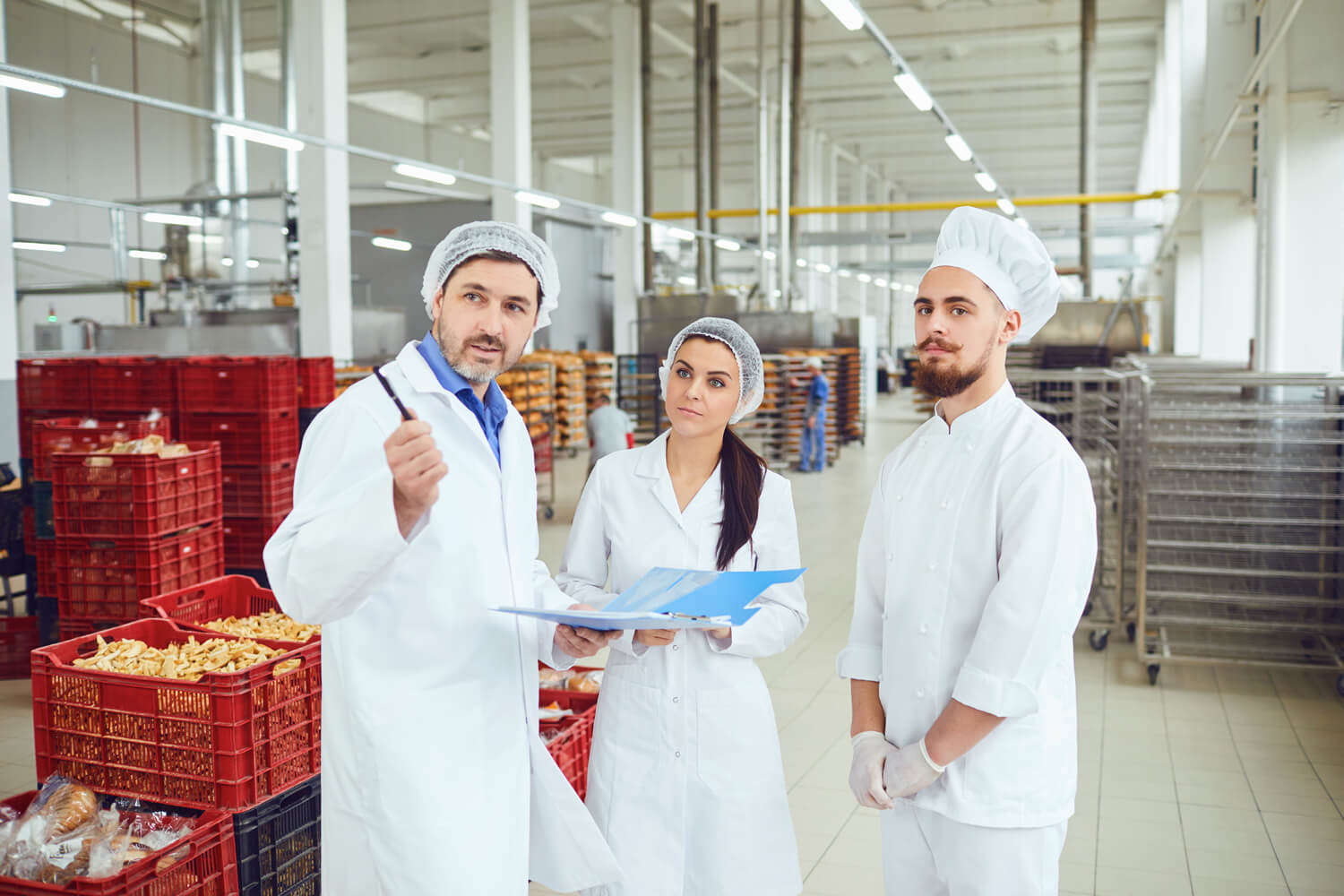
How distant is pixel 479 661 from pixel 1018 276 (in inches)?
47.5

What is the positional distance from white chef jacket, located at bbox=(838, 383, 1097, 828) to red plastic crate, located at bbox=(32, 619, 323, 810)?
1.69m

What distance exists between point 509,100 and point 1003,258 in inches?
453

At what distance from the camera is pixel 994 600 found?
1710 millimetres

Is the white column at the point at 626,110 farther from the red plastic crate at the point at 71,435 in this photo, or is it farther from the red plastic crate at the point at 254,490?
the red plastic crate at the point at 71,435

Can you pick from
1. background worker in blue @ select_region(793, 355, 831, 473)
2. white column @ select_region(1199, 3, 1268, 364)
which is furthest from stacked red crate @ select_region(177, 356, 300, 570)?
background worker in blue @ select_region(793, 355, 831, 473)

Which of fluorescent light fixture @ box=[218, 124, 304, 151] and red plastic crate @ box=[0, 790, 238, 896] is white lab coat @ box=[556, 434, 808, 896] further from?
fluorescent light fixture @ box=[218, 124, 304, 151]

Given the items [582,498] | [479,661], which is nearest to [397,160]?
[582,498]

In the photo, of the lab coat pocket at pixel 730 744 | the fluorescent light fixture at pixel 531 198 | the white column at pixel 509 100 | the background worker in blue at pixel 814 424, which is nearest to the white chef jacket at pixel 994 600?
the lab coat pocket at pixel 730 744

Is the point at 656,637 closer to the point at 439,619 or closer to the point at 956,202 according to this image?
the point at 439,619

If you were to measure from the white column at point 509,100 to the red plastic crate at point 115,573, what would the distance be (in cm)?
789

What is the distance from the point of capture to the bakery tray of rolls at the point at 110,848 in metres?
2.43

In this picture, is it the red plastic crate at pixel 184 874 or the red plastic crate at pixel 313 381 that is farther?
the red plastic crate at pixel 313 381

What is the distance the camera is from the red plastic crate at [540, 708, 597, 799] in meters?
3.34

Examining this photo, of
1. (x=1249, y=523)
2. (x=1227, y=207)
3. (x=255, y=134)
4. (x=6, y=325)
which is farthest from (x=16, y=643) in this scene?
(x=1227, y=207)
